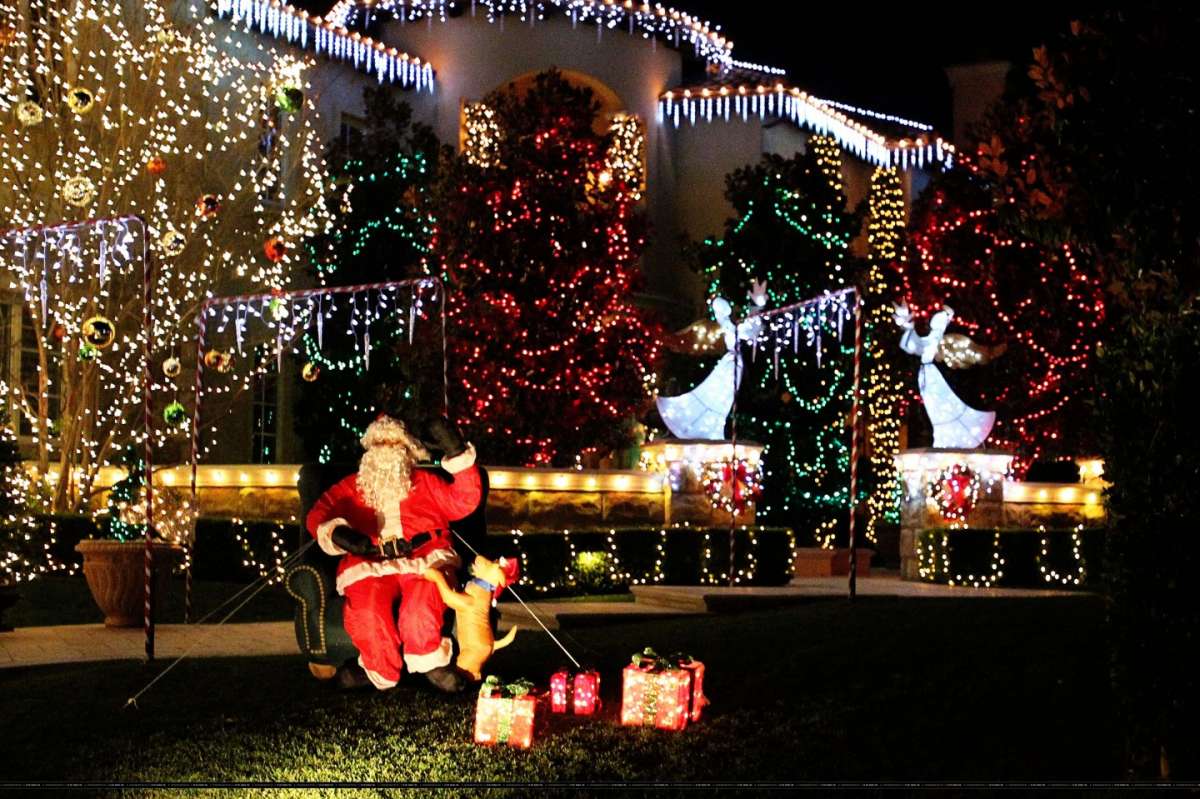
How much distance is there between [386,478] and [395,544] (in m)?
0.45

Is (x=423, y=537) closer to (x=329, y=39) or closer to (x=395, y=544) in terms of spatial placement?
(x=395, y=544)

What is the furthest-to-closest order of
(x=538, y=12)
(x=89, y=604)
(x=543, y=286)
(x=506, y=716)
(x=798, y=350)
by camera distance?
(x=538, y=12) → (x=798, y=350) → (x=543, y=286) → (x=89, y=604) → (x=506, y=716)

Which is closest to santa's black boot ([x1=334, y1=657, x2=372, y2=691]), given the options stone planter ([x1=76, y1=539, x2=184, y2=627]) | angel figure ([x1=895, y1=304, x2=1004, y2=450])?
stone planter ([x1=76, y1=539, x2=184, y2=627])

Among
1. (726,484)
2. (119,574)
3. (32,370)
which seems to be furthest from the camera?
(32,370)

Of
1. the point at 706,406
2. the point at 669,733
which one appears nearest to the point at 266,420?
the point at 706,406

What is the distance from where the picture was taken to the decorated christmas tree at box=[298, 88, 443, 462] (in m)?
23.8

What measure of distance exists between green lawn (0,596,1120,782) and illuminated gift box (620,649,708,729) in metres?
0.09

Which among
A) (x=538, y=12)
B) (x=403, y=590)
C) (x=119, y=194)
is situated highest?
(x=538, y=12)

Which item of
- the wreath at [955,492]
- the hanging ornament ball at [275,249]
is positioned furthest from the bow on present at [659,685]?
the wreath at [955,492]

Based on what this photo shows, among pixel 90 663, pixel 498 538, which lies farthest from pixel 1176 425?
pixel 498 538

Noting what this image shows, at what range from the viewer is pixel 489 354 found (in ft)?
74.4

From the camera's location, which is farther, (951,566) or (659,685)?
(951,566)

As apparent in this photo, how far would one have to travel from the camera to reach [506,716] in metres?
8.31

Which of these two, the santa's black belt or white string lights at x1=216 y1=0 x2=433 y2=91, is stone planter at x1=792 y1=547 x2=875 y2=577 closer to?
white string lights at x1=216 y1=0 x2=433 y2=91
